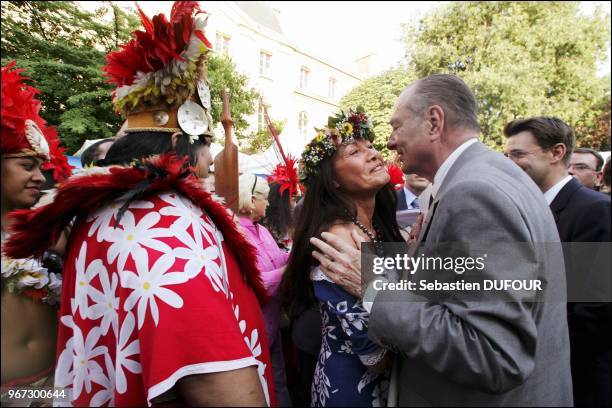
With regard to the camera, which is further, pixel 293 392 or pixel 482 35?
pixel 482 35

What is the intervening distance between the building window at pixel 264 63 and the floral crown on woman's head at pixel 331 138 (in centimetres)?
2177

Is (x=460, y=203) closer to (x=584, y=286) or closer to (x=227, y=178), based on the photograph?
(x=227, y=178)

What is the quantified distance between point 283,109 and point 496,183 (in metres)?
19.2

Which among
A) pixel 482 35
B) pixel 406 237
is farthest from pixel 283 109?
pixel 406 237

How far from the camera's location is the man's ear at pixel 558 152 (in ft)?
10.6

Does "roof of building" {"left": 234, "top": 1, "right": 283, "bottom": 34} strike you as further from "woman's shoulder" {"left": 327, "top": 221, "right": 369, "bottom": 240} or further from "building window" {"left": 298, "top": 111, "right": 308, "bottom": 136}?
"woman's shoulder" {"left": 327, "top": 221, "right": 369, "bottom": 240}

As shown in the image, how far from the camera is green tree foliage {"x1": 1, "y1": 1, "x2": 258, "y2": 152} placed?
1.98 meters

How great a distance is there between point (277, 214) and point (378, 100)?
2048 mm

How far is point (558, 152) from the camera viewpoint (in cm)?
327

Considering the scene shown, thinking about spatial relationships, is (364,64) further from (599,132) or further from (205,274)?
(599,132)

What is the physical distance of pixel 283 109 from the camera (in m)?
Result: 19.9

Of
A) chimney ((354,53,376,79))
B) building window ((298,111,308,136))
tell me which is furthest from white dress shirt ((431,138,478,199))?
chimney ((354,53,376,79))

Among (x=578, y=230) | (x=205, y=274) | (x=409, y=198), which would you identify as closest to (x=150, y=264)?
(x=205, y=274)

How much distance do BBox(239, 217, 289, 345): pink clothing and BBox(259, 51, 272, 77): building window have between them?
69.9 ft
